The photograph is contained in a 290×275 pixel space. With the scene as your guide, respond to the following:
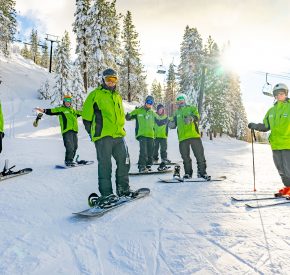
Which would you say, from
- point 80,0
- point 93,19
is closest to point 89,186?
point 93,19

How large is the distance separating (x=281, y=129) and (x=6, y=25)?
120 feet

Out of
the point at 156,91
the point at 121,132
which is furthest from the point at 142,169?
the point at 156,91

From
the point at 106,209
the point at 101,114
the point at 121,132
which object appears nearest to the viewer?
the point at 106,209

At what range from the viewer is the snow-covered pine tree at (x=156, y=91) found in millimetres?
85681

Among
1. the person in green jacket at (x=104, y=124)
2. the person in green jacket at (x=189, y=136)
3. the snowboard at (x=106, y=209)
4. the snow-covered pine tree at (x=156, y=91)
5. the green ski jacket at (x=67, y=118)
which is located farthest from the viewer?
the snow-covered pine tree at (x=156, y=91)

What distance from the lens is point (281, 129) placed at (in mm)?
6492

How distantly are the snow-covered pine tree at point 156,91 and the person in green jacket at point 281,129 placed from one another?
3058 inches

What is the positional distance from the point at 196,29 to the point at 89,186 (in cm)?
4535

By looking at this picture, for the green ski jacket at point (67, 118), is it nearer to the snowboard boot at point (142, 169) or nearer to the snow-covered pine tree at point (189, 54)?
the snowboard boot at point (142, 169)

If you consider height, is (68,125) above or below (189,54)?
below

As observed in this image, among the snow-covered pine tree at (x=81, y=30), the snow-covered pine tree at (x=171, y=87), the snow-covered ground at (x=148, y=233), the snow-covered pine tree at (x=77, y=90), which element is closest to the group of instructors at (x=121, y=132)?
the snow-covered ground at (x=148, y=233)

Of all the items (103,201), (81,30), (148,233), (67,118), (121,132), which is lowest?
(148,233)

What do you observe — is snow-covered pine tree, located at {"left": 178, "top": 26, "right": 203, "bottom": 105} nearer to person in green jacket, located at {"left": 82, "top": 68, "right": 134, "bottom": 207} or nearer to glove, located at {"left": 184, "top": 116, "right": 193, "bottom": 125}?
glove, located at {"left": 184, "top": 116, "right": 193, "bottom": 125}

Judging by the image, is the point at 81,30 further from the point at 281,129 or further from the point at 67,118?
the point at 281,129
